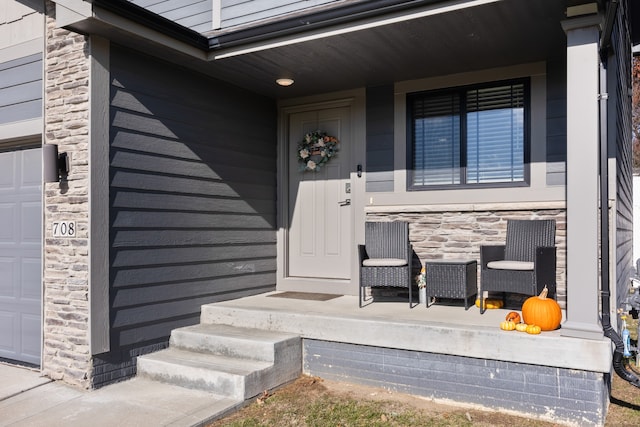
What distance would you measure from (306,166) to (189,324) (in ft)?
7.33

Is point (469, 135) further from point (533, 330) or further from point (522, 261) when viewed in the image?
point (533, 330)

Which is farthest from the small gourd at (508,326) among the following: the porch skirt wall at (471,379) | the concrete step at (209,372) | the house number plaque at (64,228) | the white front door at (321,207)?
the house number plaque at (64,228)

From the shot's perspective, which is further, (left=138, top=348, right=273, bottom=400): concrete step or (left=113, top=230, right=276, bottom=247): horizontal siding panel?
(left=113, top=230, right=276, bottom=247): horizontal siding panel

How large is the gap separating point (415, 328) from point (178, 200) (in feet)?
7.94

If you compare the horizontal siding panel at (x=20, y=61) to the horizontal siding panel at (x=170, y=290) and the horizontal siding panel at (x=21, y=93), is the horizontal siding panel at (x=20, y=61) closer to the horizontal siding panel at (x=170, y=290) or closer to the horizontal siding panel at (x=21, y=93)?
the horizontal siding panel at (x=21, y=93)

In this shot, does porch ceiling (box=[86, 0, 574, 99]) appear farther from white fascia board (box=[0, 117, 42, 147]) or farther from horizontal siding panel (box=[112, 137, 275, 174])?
white fascia board (box=[0, 117, 42, 147])

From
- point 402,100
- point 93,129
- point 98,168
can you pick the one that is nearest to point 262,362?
point 98,168

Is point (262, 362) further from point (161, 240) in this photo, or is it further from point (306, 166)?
point (306, 166)

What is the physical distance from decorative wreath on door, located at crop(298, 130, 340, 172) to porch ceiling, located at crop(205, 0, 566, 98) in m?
0.56

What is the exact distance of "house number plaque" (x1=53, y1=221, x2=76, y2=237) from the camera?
4.02 metres

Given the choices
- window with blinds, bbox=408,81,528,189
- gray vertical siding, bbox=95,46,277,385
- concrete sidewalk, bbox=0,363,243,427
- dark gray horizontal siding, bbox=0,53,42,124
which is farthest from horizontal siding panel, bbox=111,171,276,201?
window with blinds, bbox=408,81,528,189

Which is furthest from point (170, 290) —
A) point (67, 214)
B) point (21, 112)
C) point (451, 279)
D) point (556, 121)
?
point (556, 121)

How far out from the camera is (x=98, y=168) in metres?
3.98

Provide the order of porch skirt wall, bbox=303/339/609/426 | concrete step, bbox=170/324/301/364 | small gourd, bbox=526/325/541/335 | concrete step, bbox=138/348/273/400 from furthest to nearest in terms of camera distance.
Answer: concrete step, bbox=170/324/301/364
concrete step, bbox=138/348/273/400
small gourd, bbox=526/325/541/335
porch skirt wall, bbox=303/339/609/426
